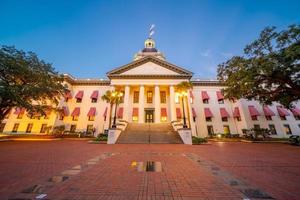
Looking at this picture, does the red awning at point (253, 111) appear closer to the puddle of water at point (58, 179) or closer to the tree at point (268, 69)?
the tree at point (268, 69)

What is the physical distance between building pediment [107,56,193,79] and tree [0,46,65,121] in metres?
10.2

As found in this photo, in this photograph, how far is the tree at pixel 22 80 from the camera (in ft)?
50.2

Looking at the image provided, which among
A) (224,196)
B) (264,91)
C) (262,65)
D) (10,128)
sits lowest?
(224,196)

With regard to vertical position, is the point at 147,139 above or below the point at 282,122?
below

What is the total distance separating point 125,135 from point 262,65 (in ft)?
54.3

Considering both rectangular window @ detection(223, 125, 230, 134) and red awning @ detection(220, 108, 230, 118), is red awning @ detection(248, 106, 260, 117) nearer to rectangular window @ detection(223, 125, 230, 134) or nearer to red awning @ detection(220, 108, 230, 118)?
red awning @ detection(220, 108, 230, 118)

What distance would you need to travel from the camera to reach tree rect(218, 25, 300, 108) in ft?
37.7

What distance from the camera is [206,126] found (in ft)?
87.2

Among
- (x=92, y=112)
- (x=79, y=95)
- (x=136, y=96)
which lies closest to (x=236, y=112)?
(x=136, y=96)

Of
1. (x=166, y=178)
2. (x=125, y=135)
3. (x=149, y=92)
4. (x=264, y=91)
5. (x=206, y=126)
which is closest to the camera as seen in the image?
(x=166, y=178)

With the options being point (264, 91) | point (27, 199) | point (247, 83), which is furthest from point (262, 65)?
point (27, 199)

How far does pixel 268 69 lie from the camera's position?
11578 millimetres

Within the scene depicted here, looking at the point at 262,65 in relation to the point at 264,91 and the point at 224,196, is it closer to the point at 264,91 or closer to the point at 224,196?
the point at 264,91

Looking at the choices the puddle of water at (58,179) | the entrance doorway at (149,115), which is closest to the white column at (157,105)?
the entrance doorway at (149,115)
